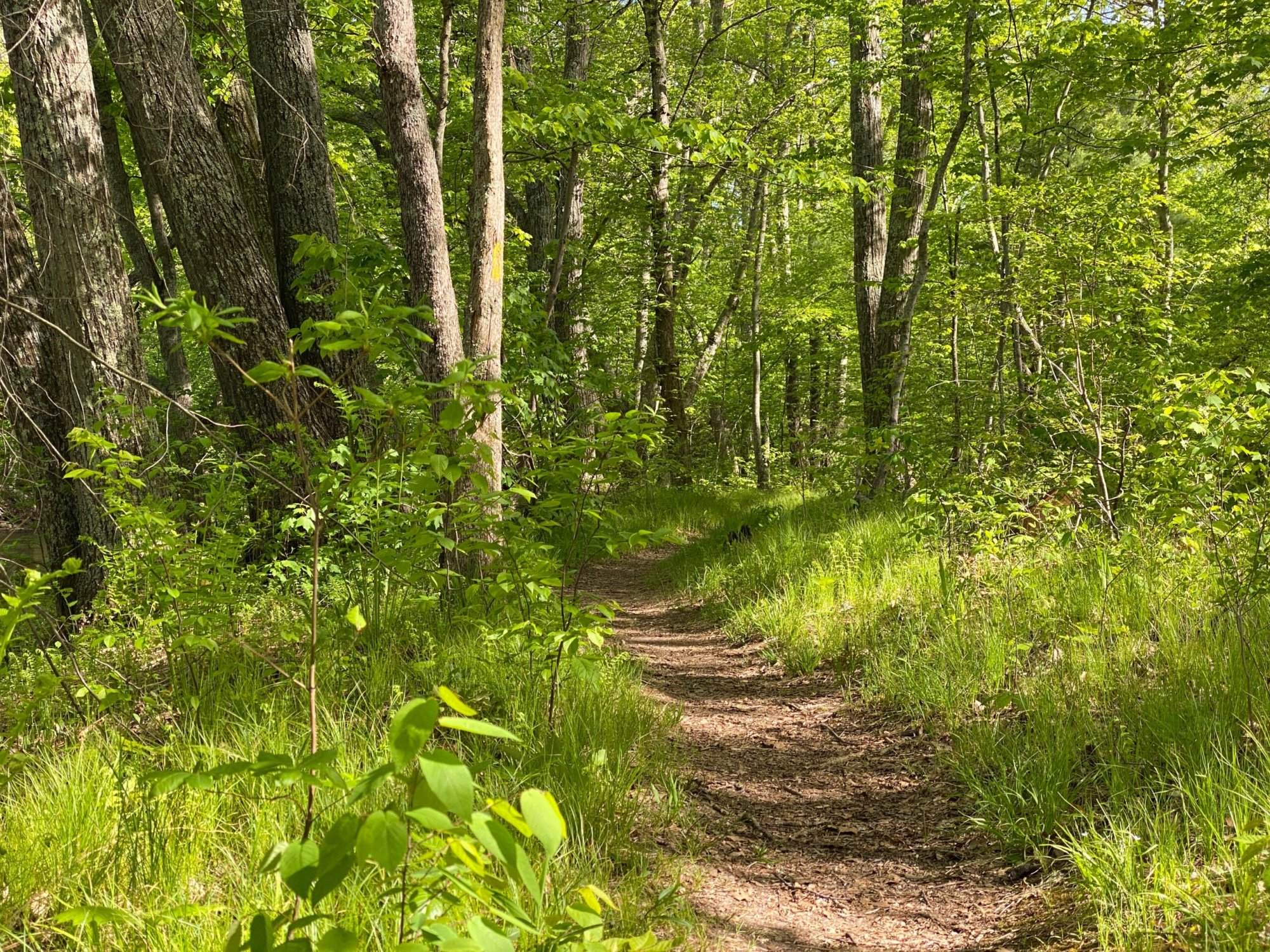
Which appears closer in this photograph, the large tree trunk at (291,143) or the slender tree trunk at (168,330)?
the large tree trunk at (291,143)

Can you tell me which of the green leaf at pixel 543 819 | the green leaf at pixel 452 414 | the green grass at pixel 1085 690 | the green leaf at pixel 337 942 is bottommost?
the green grass at pixel 1085 690

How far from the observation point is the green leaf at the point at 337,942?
1.22 metres

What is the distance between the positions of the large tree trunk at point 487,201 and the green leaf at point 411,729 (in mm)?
3891

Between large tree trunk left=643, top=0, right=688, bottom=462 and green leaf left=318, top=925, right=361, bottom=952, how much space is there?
8860 millimetres

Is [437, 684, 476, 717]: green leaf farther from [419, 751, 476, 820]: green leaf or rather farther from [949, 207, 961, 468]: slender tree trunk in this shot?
[949, 207, 961, 468]: slender tree trunk

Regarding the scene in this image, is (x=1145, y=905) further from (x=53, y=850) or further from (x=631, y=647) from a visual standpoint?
(x=631, y=647)

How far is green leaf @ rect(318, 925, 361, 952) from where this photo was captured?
1224 mm

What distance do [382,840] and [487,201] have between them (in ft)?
14.9

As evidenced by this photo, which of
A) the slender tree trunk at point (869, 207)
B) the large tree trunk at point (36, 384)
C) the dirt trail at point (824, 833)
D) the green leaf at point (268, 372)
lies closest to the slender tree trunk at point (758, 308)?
the slender tree trunk at point (869, 207)

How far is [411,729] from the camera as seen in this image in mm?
1064

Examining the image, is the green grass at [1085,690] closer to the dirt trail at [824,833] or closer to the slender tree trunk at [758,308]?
the dirt trail at [824,833]

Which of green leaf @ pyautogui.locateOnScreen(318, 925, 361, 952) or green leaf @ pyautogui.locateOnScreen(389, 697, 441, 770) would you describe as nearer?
green leaf @ pyautogui.locateOnScreen(389, 697, 441, 770)

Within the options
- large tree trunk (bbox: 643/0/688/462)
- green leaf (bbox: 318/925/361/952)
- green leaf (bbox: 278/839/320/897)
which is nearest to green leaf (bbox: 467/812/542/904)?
green leaf (bbox: 278/839/320/897)

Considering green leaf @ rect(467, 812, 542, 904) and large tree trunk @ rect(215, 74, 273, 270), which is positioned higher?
large tree trunk @ rect(215, 74, 273, 270)
